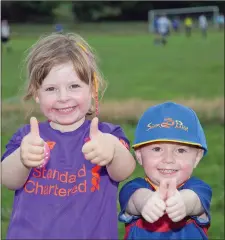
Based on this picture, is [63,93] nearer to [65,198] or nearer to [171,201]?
[65,198]

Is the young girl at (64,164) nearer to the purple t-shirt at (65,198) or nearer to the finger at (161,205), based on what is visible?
the purple t-shirt at (65,198)

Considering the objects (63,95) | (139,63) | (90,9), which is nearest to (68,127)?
(63,95)

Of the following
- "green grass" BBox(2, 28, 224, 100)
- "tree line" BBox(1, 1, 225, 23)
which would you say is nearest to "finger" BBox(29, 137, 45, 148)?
"green grass" BBox(2, 28, 224, 100)

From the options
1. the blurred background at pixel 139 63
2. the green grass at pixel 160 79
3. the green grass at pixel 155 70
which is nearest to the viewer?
the green grass at pixel 160 79

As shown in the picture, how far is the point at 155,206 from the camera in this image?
9.29 ft

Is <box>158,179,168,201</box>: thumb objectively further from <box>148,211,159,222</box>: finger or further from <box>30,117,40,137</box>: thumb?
<box>30,117,40,137</box>: thumb

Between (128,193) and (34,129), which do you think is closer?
(34,129)

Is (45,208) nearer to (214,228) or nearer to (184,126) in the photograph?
(184,126)

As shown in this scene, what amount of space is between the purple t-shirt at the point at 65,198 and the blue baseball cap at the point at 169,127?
254 millimetres

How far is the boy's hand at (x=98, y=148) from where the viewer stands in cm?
278

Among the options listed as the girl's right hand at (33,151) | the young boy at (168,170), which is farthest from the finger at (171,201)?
the girl's right hand at (33,151)

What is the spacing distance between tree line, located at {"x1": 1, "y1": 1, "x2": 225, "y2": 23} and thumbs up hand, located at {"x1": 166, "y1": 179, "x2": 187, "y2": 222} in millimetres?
37669

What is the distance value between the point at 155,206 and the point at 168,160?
0.31 metres

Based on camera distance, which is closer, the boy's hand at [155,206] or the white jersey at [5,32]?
the boy's hand at [155,206]
